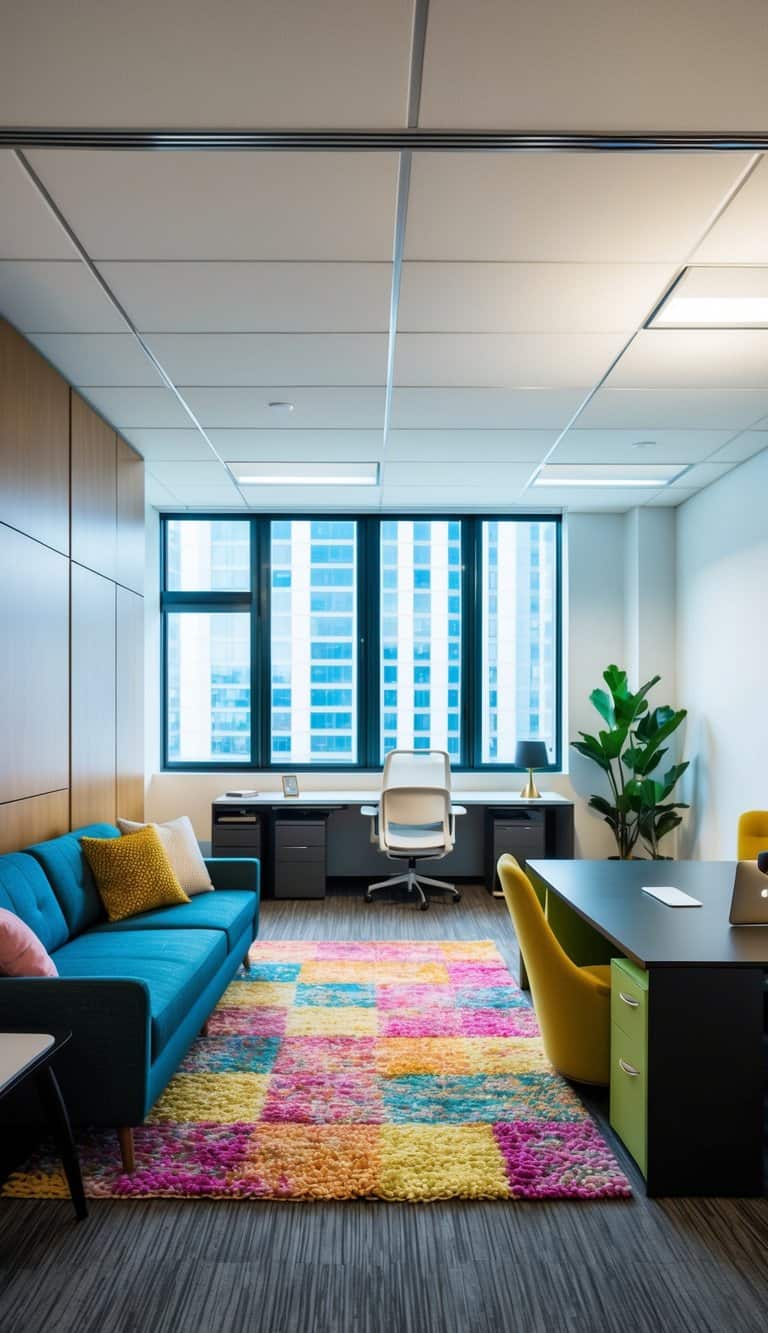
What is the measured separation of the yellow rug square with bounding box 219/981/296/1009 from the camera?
12.7 feet

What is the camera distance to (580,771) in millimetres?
6730

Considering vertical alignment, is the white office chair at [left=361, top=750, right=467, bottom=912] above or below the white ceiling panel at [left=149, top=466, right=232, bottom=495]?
below

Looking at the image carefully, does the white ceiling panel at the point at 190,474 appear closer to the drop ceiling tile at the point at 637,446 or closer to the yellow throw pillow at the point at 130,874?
the drop ceiling tile at the point at 637,446

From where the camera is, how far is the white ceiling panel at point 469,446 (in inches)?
189

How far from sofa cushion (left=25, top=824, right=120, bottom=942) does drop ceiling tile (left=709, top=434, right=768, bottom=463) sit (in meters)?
3.79

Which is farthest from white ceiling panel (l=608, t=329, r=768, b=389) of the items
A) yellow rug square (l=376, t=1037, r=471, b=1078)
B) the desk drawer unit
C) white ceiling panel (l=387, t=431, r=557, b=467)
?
the desk drawer unit

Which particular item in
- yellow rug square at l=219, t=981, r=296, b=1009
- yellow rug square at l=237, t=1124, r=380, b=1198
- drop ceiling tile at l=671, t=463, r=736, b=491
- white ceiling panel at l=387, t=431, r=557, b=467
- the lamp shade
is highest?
white ceiling panel at l=387, t=431, r=557, b=467

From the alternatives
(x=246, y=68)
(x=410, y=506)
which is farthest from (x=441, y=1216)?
(x=410, y=506)

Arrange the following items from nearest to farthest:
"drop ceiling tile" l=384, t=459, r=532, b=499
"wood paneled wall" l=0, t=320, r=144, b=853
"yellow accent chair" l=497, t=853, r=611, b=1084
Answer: "yellow accent chair" l=497, t=853, r=611, b=1084
"wood paneled wall" l=0, t=320, r=144, b=853
"drop ceiling tile" l=384, t=459, r=532, b=499

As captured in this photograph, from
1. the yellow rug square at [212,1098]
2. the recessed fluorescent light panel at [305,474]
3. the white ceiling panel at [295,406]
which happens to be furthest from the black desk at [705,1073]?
the recessed fluorescent light panel at [305,474]

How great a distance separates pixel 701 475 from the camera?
5.60m

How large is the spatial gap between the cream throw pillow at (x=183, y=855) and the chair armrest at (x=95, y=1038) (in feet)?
5.25

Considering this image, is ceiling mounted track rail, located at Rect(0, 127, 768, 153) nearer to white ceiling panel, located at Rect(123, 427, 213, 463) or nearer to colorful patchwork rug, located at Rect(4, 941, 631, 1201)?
white ceiling panel, located at Rect(123, 427, 213, 463)

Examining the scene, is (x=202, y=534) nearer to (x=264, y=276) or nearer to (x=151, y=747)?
(x=151, y=747)
